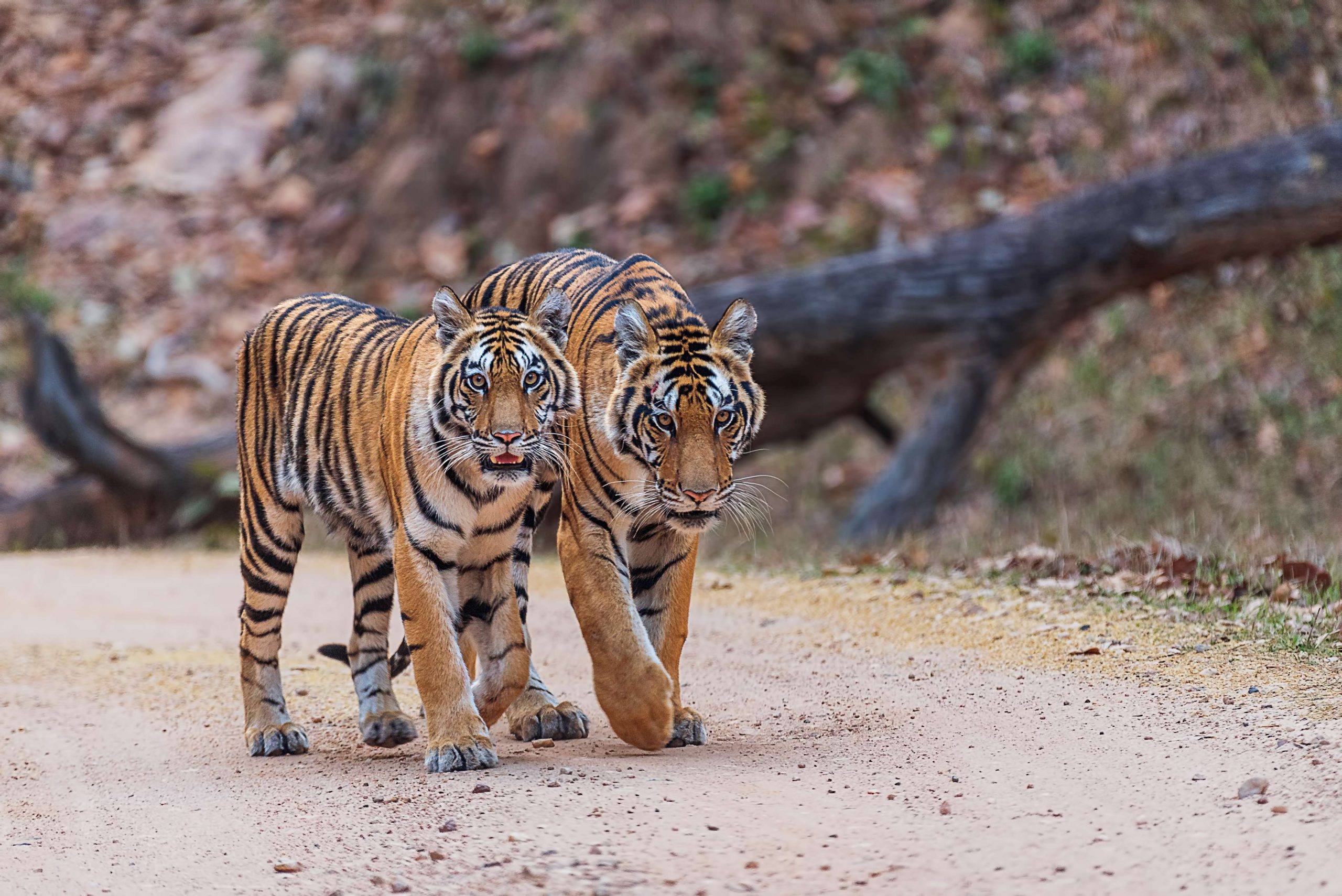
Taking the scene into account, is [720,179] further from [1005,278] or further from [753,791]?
[753,791]

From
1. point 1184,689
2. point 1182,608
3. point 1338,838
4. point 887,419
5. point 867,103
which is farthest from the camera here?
point 867,103

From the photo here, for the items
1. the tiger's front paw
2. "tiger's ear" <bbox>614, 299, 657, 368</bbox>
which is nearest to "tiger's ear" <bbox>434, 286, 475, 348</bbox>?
"tiger's ear" <bbox>614, 299, 657, 368</bbox>

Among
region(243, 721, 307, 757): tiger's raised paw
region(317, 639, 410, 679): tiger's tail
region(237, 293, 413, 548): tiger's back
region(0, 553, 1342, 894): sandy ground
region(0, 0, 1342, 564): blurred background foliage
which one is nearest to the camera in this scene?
region(0, 553, 1342, 894): sandy ground

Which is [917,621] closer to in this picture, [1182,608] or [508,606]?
[1182,608]

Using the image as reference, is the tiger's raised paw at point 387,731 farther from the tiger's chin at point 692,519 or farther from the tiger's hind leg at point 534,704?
the tiger's chin at point 692,519

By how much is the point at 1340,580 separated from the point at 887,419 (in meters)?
5.81

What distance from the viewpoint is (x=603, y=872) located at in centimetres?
357

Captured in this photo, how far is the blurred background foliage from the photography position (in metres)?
11.2

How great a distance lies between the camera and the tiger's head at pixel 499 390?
15.2 feet

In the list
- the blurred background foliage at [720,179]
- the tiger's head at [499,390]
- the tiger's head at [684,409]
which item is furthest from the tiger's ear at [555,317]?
the blurred background foliage at [720,179]

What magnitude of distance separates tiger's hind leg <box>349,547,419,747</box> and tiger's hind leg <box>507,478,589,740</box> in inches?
16.0

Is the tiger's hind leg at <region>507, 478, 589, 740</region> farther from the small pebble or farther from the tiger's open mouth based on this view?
the small pebble

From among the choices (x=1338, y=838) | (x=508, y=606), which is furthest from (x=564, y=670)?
(x=1338, y=838)

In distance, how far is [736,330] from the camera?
16.4ft
